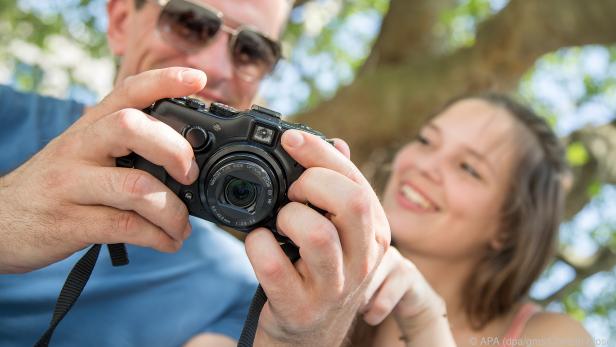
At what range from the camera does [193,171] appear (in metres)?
1.29

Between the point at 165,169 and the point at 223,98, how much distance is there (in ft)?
3.79

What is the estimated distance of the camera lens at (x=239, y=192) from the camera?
131 centimetres

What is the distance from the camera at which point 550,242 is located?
3.07 m

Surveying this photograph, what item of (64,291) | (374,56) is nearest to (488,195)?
(64,291)

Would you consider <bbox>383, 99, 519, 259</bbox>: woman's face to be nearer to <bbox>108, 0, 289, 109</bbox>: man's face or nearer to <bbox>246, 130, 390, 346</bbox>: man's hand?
<bbox>108, 0, 289, 109</bbox>: man's face

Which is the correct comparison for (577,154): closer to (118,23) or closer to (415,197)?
(415,197)

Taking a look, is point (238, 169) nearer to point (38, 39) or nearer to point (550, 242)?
point (550, 242)

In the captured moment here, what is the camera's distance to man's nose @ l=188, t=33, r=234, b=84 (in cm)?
235

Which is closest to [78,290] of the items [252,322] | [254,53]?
Answer: [252,322]

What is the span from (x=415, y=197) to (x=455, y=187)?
21 cm

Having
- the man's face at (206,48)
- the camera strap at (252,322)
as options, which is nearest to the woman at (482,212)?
the man's face at (206,48)

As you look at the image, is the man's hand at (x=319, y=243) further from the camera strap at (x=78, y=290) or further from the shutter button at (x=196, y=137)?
the shutter button at (x=196, y=137)

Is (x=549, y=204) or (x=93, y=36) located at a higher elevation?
(x=549, y=204)

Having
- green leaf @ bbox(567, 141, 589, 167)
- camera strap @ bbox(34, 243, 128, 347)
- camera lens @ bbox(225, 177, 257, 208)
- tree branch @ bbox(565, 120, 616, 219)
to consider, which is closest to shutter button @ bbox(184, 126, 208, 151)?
camera lens @ bbox(225, 177, 257, 208)
